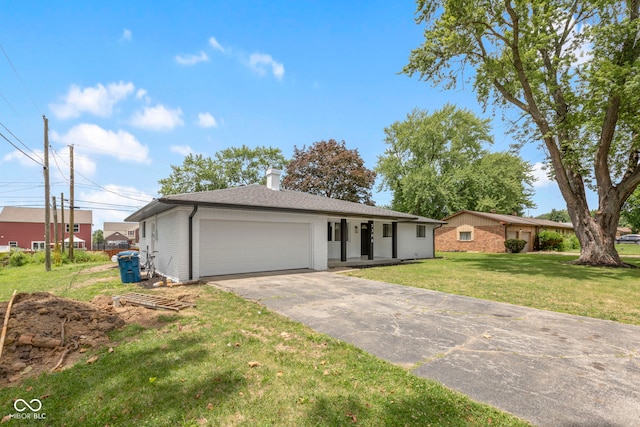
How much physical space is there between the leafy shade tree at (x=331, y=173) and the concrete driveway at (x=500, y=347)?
23061mm

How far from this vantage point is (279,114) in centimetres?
1484

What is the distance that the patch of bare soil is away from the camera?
3.46 metres

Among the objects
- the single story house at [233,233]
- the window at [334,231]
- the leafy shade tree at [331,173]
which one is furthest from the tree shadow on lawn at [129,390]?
the leafy shade tree at [331,173]

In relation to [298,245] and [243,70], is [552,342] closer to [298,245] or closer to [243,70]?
[298,245]

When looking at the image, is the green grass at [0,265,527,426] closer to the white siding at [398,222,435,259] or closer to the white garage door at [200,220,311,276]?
the white garage door at [200,220,311,276]

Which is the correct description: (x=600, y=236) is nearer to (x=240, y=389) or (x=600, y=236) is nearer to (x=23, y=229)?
(x=240, y=389)

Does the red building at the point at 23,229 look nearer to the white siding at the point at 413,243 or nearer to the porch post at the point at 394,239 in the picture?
the porch post at the point at 394,239

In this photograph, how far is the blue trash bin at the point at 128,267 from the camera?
9039mm

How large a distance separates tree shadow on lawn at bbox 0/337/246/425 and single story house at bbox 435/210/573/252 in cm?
2681

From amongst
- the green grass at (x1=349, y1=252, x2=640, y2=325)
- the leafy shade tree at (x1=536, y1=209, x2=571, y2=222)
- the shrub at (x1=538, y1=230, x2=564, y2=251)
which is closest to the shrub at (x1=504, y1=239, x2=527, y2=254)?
the shrub at (x1=538, y1=230, x2=564, y2=251)

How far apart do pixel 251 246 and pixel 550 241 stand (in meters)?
29.6

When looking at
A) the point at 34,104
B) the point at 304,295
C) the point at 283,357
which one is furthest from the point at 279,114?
the point at 283,357

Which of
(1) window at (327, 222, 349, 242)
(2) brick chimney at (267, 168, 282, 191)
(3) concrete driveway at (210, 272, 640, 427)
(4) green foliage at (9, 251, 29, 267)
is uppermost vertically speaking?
(2) brick chimney at (267, 168, 282, 191)

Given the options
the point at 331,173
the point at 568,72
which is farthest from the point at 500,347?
the point at 331,173
